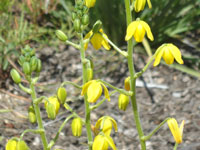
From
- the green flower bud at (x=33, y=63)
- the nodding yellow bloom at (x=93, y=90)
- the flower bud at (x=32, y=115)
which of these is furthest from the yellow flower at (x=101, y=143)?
the green flower bud at (x=33, y=63)

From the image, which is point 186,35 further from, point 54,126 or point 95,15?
point 54,126

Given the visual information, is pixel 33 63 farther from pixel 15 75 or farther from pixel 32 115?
pixel 32 115

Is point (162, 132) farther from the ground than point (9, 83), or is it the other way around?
point (9, 83)

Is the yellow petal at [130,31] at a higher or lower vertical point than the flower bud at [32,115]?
higher

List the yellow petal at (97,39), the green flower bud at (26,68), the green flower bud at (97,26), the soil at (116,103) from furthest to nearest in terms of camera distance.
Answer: the soil at (116,103), the yellow petal at (97,39), the green flower bud at (97,26), the green flower bud at (26,68)

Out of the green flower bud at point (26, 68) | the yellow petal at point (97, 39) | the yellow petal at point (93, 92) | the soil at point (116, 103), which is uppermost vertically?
the yellow petal at point (97, 39)

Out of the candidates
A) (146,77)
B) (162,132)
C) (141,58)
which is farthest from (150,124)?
(141,58)

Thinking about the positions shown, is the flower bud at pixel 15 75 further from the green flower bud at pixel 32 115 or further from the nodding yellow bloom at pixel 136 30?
the nodding yellow bloom at pixel 136 30

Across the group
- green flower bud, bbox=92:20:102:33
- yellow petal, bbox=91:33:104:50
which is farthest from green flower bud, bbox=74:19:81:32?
yellow petal, bbox=91:33:104:50
